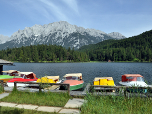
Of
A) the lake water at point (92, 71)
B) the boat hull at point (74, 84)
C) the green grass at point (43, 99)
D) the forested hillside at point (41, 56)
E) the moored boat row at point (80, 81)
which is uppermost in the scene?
the forested hillside at point (41, 56)

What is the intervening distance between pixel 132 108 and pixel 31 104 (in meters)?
6.51

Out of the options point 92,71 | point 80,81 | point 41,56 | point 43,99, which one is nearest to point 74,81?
point 80,81

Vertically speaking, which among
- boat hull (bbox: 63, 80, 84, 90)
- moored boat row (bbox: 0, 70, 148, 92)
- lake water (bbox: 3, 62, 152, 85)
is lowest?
lake water (bbox: 3, 62, 152, 85)

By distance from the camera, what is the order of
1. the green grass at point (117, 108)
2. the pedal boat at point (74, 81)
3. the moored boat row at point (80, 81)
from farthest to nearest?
the pedal boat at point (74, 81)
the moored boat row at point (80, 81)
the green grass at point (117, 108)

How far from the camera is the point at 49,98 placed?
948cm

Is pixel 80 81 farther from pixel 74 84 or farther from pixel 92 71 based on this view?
pixel 92 71

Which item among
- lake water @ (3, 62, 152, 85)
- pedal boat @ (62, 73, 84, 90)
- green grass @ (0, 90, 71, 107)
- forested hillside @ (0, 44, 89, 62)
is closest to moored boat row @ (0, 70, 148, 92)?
pedal boat @ (62, 73, 84, 90)

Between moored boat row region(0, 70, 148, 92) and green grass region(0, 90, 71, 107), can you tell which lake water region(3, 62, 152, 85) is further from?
green grass region(0, 90, 71, 107)

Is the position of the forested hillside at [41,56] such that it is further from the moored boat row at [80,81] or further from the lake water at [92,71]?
the moored boat row at [80,81]

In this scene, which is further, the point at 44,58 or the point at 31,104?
the point at 44,58

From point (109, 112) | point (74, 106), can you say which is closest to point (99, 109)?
point (109, 112)

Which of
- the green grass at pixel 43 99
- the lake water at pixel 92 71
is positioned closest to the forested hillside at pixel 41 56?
the lake water at pixel 92 71

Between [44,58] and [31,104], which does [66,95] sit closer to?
[31,104]

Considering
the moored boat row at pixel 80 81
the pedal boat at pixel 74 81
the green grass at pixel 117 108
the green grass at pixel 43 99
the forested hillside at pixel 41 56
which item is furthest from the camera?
the forested hillside at pixel 41 56
